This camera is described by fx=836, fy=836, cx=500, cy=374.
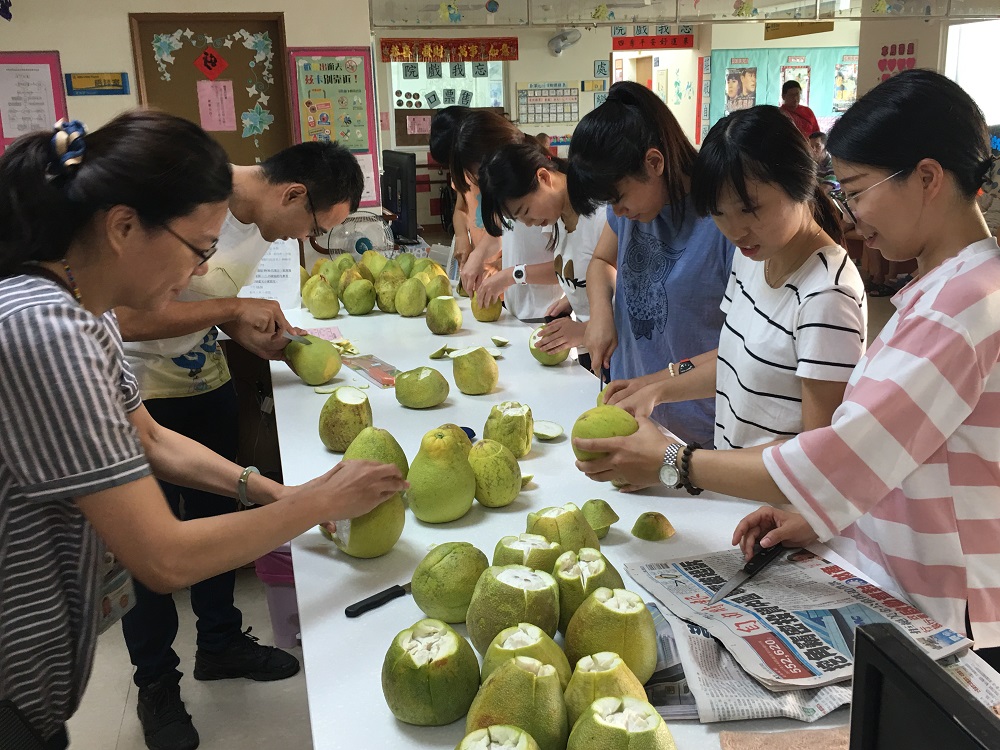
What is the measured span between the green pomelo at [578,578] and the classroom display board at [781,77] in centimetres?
1252

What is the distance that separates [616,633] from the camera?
1084 mm

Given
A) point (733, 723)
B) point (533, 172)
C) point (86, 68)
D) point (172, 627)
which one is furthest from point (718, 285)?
point (86, 68)

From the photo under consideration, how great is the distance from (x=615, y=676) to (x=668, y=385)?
41.4 inches

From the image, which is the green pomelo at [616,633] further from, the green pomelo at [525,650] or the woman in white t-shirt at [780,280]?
the woman in white t-shirt at [780,280]

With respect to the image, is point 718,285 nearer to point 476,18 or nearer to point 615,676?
point 615,676

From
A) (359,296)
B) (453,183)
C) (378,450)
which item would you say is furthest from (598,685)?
(453,183)

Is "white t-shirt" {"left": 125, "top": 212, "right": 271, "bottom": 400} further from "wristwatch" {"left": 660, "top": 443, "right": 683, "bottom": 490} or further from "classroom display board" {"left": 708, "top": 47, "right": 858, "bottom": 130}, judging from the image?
"classroom display board" {"left": 708, "top": 47, "right": 858, "bottom": 130}

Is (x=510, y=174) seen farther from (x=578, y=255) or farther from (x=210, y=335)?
(x=210, y=335)

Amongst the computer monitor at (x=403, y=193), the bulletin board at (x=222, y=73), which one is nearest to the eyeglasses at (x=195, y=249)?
the computer monitor at (x=403, y=193)

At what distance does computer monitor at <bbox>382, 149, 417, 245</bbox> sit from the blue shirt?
8.99 feet

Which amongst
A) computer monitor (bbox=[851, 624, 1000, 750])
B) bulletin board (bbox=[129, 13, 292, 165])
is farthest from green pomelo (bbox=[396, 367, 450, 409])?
bulletin board (bbox=[129, 13, 292, 165])

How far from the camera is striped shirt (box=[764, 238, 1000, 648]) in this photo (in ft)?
3.80

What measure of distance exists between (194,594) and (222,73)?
3.31m

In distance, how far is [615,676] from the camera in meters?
0.98
